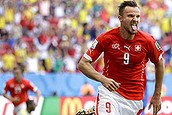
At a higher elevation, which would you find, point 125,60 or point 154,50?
point 154,50

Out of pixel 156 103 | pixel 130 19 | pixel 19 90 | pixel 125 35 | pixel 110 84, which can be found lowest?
pixel 19 90

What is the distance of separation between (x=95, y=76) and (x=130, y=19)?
88 cm

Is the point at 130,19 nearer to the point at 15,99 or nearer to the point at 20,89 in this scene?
the point at 15,99

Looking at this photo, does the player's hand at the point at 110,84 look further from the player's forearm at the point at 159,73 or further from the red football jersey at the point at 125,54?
the player's forearm at the point at 159,73

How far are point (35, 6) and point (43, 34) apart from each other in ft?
8.98

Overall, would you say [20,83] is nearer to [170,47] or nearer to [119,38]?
[119,38]

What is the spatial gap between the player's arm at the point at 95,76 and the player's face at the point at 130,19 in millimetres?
691

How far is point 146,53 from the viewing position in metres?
8.88

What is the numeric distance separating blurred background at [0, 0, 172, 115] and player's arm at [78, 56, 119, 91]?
9.72 metres

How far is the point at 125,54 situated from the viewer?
28.9ft

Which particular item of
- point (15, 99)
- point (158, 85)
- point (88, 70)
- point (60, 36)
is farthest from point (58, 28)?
point (88, 70)

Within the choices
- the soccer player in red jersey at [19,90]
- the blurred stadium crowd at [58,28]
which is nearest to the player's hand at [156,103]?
the soccer player in red jersey at [19,90]

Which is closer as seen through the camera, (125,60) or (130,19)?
(130,19)

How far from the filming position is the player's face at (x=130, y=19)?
28.4ft
